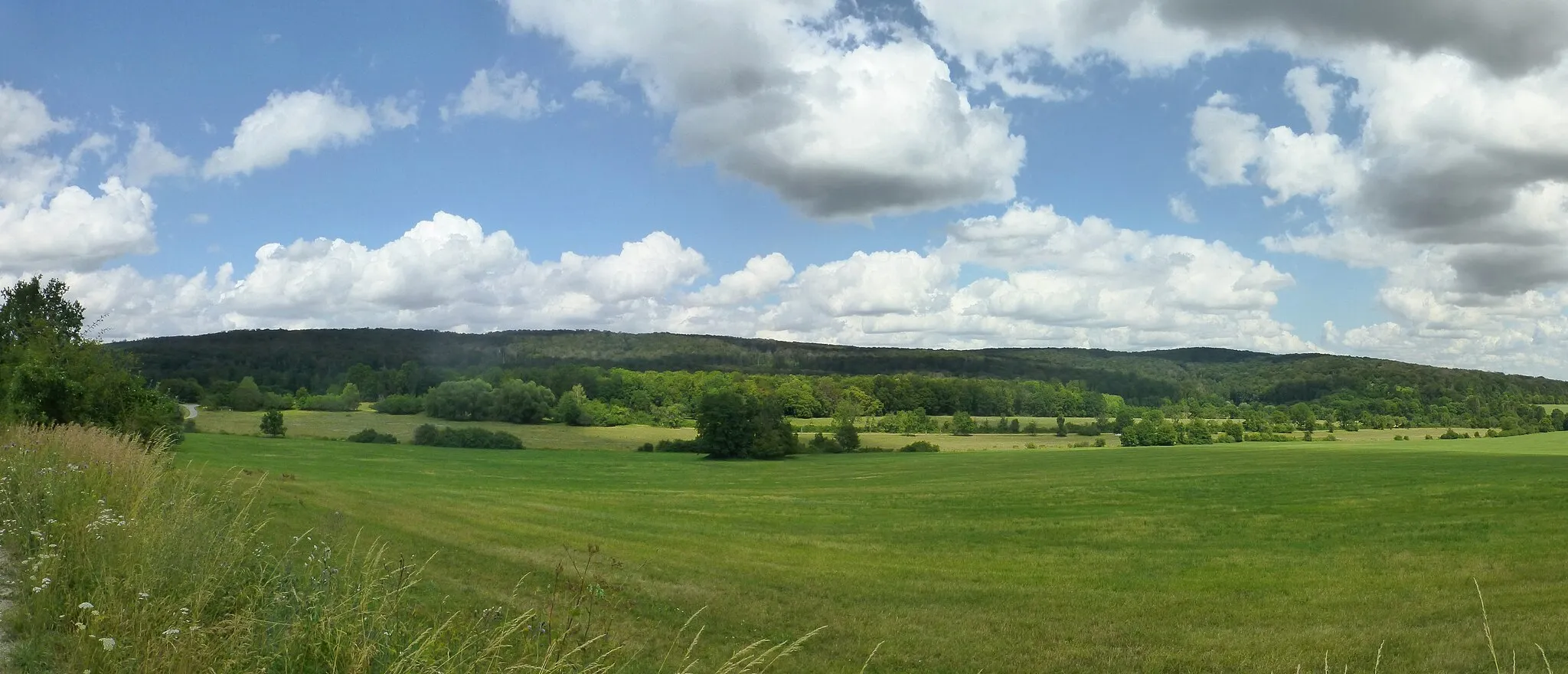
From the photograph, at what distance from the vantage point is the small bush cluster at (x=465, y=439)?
9156cm

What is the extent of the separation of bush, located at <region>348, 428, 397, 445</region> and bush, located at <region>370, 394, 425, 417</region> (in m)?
21.7

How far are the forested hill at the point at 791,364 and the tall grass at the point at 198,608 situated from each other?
408ft

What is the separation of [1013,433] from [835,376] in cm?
4585

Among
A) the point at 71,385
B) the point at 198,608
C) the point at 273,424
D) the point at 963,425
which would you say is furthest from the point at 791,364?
the point at 198,608

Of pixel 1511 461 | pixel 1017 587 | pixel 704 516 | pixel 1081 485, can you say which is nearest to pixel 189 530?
pixel 1017 587

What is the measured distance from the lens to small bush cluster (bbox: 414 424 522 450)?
91.6 meters

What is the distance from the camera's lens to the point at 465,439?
91938 mm

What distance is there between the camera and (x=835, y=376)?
15400 cm

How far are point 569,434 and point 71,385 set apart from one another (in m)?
67.2

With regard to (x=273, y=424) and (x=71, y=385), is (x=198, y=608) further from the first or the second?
(x=273, y=424)

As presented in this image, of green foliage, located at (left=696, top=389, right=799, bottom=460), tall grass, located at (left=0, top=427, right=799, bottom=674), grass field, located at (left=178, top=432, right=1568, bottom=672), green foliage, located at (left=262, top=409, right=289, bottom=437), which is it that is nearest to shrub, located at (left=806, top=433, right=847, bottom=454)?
green foliage, located at (left=696, top=389, right=799, bottom=460)

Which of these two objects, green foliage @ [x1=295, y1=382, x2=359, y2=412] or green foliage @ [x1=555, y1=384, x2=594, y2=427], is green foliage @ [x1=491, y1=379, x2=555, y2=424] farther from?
green foliage @ [x1=295, y1=382, x2=359, y2=412]

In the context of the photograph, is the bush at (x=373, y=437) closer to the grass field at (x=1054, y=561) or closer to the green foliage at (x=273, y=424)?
the green foliage at (x=273, y=424)

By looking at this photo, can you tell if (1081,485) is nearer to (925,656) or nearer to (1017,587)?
(1017,587)
